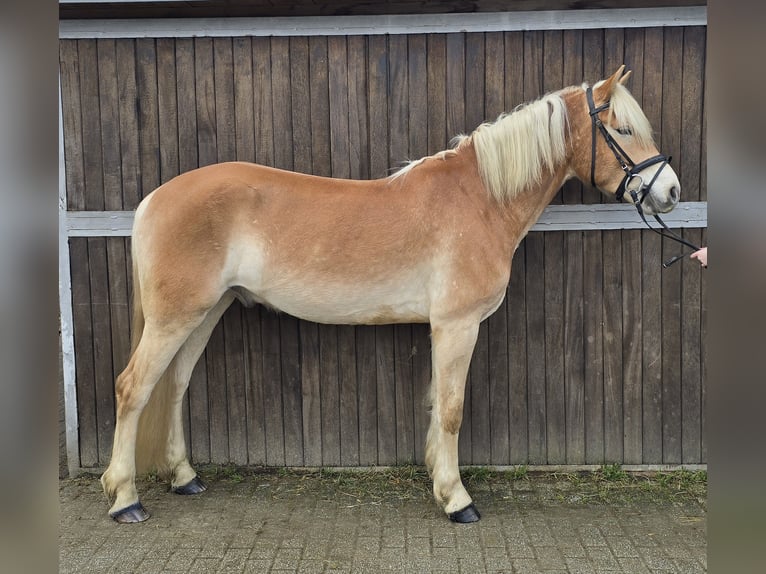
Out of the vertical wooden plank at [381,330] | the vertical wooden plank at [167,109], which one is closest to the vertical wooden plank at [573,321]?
the vertical wooden plank at [381,330]

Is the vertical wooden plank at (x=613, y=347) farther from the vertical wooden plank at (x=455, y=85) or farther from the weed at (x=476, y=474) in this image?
the vertical wooden plank at (x=455, y=85)

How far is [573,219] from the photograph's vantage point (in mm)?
3639

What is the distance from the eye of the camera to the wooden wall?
360 cm

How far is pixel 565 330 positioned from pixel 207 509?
2.37m

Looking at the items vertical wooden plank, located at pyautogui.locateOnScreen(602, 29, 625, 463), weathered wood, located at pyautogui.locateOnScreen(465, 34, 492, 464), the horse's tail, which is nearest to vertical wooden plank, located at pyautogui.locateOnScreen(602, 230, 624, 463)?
vertical wooden plank, located at pyautogui.locateOnScreen(602, 29, 625, 463)

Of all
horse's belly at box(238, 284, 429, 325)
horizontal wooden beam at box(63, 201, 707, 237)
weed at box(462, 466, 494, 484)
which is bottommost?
weed at box(462, 466, 494, 484)

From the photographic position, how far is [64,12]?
3453 mm

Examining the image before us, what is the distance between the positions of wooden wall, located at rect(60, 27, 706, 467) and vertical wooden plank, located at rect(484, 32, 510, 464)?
0.01m

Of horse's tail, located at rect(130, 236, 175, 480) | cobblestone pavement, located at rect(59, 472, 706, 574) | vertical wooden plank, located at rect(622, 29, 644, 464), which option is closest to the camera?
cobblestone pavement, located at rect(59, 472, 706, 574)

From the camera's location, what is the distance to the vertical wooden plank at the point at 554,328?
359 centimetres

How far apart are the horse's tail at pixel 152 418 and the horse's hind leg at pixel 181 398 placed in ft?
0.05

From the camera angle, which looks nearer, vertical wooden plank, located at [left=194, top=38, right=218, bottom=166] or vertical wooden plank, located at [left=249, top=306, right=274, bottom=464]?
vertical wooden plank, located at [left=194, top=38, right=218, bottom=166]

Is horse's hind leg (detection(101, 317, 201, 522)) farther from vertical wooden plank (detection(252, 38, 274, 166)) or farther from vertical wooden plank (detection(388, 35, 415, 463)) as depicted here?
vertical wooden plank (detection(388, 35, 415, 463))
